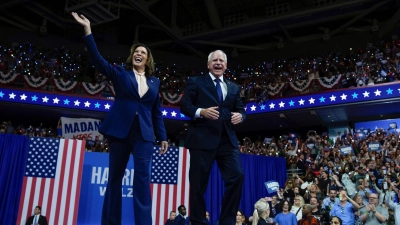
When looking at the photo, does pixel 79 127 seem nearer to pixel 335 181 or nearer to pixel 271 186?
pixel 271 186

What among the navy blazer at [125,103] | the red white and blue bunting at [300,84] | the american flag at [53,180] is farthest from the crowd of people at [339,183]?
the american flag at [53,180]

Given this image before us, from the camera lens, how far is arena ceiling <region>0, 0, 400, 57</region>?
60.2 feet

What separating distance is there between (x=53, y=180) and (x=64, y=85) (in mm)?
7167

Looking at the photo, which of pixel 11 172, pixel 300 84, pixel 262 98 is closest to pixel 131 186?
pixel 11 172

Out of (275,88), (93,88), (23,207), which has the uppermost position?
(275,88)

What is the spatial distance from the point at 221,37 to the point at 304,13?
492 centimetres

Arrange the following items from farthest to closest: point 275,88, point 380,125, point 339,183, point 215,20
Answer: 1. point 215,20
2. point 275,88
3. point 380,125
4. point 339,183

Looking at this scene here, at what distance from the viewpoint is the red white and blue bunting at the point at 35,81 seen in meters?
15.5

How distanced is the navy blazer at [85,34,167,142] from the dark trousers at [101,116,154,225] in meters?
0.05

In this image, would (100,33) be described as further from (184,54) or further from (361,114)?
(361,114)

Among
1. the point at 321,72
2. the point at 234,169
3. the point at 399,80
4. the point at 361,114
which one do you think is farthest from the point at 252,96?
the point at 234,169

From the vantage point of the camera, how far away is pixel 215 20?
20297mm

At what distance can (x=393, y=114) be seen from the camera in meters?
16.2

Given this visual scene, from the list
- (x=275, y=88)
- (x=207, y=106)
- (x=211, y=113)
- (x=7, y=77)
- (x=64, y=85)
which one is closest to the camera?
(x=211, y=113)
